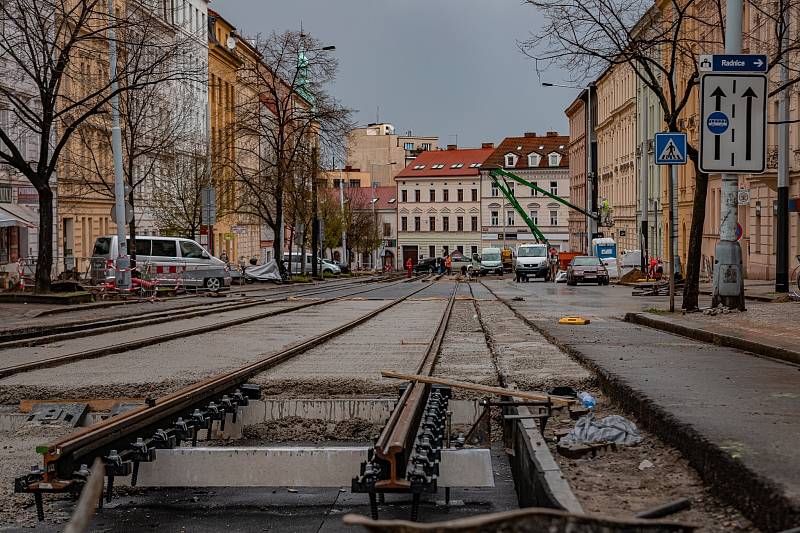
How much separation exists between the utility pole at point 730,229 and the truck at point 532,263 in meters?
46.7

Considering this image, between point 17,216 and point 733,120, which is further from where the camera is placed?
point 17,216

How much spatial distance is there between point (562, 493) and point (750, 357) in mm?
7727

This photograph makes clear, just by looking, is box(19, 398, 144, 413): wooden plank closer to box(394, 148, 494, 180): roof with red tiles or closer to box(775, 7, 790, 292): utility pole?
box(775, 7, 790, 292): utility pole

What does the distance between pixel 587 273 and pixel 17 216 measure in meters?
24.2

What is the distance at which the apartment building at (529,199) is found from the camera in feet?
462

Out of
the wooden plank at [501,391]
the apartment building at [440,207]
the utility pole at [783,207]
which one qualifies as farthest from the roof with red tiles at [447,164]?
the wooden plank at [501,391]

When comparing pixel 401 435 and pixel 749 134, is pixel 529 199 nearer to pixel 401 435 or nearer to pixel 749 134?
pixel 749 134

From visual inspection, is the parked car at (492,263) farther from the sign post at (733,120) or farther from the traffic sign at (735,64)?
the sign post at (733,120)

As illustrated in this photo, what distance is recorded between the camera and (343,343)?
53.1ft

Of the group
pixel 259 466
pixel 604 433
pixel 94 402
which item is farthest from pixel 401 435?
pixel 94 402

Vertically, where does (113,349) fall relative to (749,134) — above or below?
below

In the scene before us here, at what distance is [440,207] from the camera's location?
14650cm

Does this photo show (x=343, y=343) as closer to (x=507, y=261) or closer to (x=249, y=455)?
(x=249, y=455)

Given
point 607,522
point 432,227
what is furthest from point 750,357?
point 432,227
